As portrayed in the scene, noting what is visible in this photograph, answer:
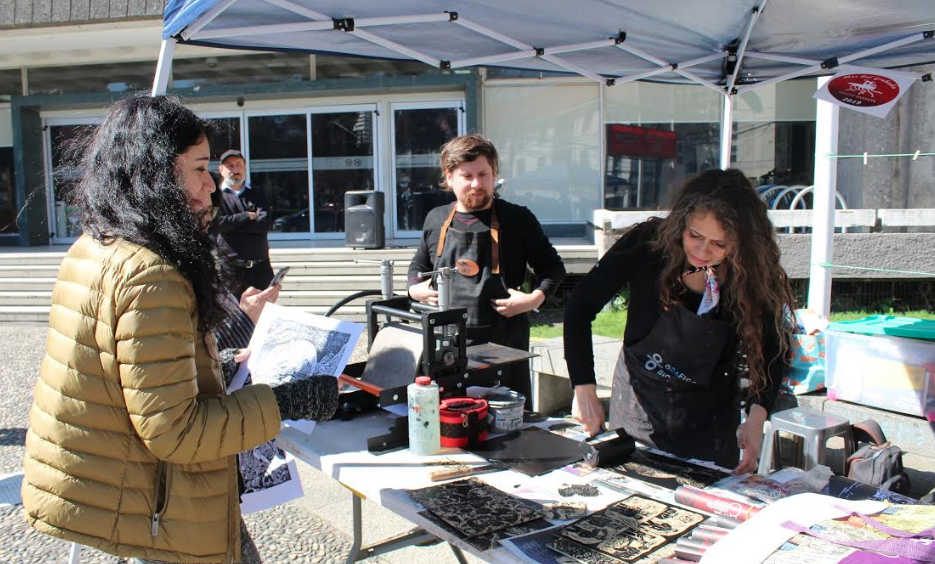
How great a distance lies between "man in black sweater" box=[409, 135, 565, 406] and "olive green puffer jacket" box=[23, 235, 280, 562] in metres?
1.51

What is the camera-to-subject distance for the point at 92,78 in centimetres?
1284

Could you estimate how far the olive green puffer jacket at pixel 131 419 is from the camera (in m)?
1.46

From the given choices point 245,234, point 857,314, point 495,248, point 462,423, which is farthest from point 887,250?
point 462,423

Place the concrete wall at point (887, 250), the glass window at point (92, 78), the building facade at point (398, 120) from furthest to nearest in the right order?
1. the glass window at point (92, 78)
2. the building facade at point (398, 120)
3. the concrete wall at point (887, 250)

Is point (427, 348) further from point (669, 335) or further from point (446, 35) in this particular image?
point (446, 35)

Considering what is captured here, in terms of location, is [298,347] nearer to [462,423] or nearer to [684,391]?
[462,423]

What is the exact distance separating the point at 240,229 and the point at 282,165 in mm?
7594

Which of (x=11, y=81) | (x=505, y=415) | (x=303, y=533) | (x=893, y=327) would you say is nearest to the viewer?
(x=505, y=415)

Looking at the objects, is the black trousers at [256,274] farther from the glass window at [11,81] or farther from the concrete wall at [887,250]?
the glass window at [11,81]

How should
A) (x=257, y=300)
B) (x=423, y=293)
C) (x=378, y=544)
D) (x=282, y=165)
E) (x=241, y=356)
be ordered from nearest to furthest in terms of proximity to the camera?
(x=241, y=356) → (x=257, y=300) → (x=378, y=544) → (x=423, y=293) → (x=282, y=165)

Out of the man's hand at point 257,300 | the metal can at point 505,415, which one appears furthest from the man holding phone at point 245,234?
the metal can at point 505,415

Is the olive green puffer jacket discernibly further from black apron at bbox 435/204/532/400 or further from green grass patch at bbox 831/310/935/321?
green grass patch at bbox 831/310/935/321

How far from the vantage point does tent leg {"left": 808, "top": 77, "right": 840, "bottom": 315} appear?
4750 mm

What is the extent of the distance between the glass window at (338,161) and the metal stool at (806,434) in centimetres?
969
